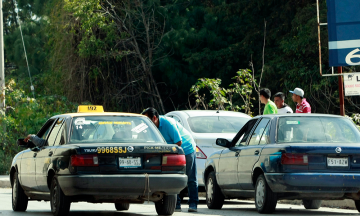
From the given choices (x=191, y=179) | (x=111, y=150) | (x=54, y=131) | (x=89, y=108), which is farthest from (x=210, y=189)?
(x=111, y=150)

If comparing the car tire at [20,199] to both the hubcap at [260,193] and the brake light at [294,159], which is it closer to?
the hubcap at [260,193]

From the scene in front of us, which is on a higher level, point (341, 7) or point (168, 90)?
point (341, 7)

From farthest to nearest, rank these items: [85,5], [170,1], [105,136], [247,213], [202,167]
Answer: [170,1], [85,5], [202,167], [247,213], [105,136]

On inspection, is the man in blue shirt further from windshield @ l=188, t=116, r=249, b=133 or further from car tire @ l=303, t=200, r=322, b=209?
car tire @ l=303, t=200, r=322, b=209

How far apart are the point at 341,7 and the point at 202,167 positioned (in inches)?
157

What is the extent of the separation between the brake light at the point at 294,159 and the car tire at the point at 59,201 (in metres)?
2.93

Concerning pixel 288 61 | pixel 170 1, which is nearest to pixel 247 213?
pixel 288 61

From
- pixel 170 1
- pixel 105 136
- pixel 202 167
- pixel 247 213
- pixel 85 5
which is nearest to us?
pixel 105 136

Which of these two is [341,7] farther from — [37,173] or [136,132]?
[37,173]

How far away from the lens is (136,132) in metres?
9.53

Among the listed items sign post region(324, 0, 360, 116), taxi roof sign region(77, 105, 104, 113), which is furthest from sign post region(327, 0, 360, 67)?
taxi roof sign region(77, 105, 104, 113)

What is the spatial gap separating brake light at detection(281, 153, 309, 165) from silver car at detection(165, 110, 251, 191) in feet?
10.3

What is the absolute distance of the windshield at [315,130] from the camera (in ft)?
31.9

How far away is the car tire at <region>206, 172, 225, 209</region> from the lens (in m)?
11.4
